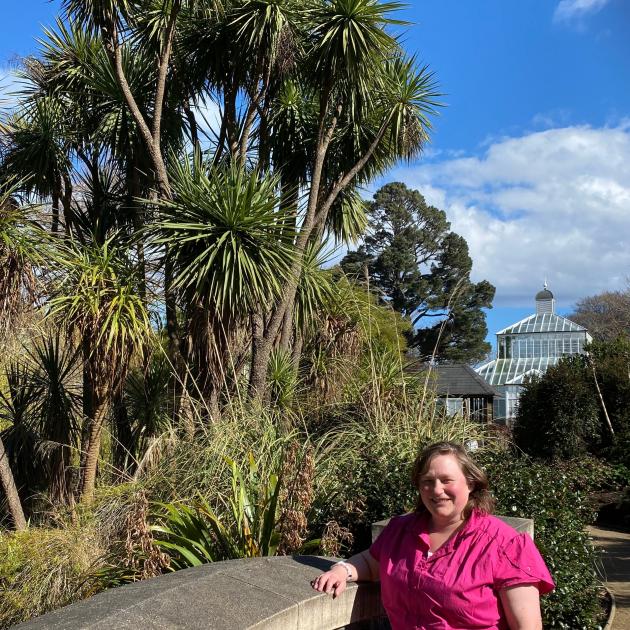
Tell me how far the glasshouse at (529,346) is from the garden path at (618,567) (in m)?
24.5

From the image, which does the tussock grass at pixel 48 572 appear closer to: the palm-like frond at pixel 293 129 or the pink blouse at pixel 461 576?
the pink blouse at pixel 461 576

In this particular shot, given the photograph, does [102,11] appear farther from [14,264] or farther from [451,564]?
[451,564]

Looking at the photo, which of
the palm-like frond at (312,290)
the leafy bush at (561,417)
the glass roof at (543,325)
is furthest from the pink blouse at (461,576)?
the glass roof at (543,325)

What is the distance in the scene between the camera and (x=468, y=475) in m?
2.62

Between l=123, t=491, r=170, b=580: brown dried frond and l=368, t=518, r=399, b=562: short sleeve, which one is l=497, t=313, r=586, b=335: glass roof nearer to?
l=123, t=491, r=170, b=580: brown dried frond

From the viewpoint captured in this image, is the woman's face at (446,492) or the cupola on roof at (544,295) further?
the cupola on roof at (544,295)

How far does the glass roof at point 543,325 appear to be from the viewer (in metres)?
36.4

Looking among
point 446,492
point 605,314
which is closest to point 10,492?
point 446,492

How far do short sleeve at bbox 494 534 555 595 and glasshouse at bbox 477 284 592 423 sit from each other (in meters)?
33.1

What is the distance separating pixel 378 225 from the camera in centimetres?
4231

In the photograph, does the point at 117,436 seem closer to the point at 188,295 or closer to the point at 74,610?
the point at 188,295

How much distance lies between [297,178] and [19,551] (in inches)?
290

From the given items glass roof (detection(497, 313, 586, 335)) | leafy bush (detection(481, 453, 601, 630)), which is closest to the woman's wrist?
leafy bush (detection(481, 453, 601, 630))

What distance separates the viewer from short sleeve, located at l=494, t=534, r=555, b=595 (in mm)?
2369
